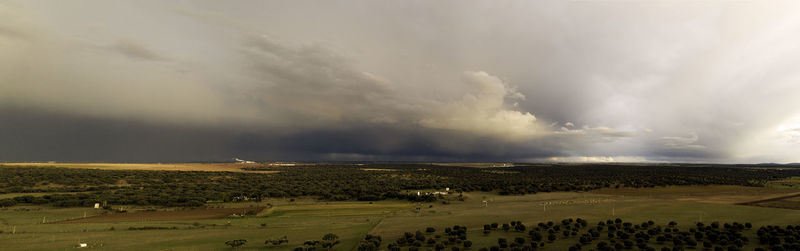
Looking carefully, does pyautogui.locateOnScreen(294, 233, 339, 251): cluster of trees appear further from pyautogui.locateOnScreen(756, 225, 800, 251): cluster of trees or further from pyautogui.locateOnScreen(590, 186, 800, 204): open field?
pyautogui.locateOnScreen(590, 186, 800, 204): open field

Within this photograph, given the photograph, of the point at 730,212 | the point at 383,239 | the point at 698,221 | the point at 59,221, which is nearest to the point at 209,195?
the point at 59,221

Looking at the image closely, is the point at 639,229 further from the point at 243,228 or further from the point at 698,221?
the point at 243,228

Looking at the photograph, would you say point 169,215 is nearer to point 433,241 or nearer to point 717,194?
point 433,241

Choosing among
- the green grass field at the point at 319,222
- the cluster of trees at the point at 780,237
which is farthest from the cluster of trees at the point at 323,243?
the cluster of trees at the point at 780,237

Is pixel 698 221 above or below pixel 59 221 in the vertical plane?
above

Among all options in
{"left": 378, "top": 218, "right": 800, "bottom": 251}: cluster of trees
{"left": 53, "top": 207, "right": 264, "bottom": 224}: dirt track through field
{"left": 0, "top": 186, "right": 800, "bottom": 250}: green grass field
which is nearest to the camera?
{"left": 378, "top": 218, "right": 800, "bottom": 251}: cluster of trees

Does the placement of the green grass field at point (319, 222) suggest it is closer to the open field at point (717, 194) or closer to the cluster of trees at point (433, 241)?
the cluster of trees at point (433, 241)

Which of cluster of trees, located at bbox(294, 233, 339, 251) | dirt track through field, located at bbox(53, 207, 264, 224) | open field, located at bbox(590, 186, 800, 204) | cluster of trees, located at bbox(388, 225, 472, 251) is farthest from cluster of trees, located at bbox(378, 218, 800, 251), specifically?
Result: dirt track through field, located at bbox(53, 207, 264, 224)
